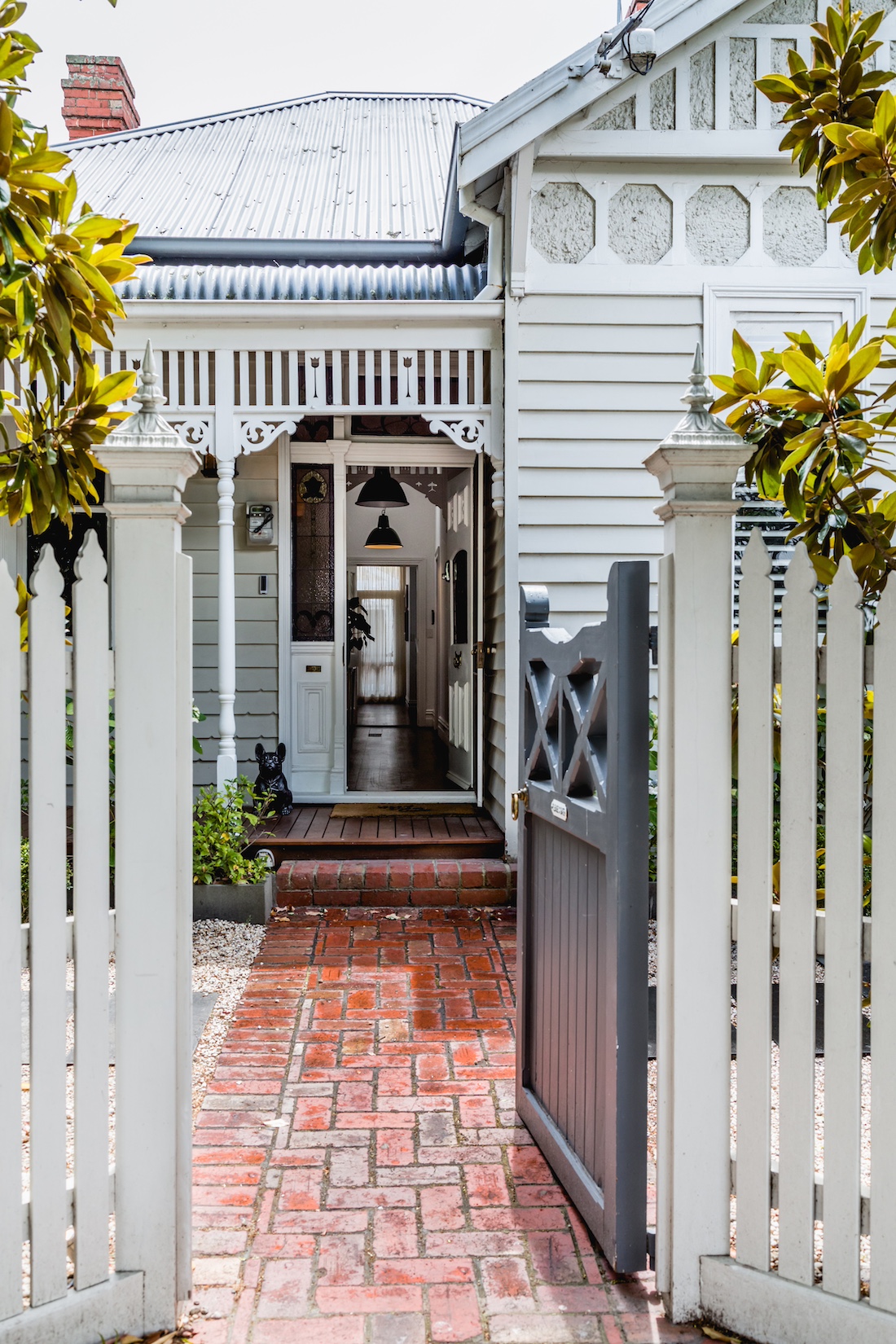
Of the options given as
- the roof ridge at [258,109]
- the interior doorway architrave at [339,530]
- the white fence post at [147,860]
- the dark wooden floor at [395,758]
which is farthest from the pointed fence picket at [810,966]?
the roof ridge at [258,109]

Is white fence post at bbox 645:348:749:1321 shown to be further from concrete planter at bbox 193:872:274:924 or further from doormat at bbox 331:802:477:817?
doormat at bbox 331:802:477:817

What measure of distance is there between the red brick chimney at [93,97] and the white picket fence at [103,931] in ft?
33.3

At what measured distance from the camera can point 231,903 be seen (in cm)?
499

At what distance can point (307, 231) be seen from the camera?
7098mm

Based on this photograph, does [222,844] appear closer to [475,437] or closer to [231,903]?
[231,903]

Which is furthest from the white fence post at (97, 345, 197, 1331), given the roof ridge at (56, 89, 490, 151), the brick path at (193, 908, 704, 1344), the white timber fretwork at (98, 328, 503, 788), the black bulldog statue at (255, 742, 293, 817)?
the roof ridge at (56, 89, 490, 151)

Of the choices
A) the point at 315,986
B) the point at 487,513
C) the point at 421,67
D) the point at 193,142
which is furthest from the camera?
the point at 421,67

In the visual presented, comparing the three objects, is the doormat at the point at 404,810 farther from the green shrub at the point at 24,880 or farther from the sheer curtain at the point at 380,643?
the sheer curtain at the point at 380,643

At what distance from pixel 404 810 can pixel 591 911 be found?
170 inches

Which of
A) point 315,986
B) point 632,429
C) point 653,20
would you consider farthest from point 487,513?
point 315,986

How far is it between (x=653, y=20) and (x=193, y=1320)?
18.6ft

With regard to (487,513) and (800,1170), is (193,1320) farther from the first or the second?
(487,513)

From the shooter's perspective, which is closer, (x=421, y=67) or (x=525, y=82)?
(x=525, y=82)

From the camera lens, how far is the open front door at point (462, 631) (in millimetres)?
6969
